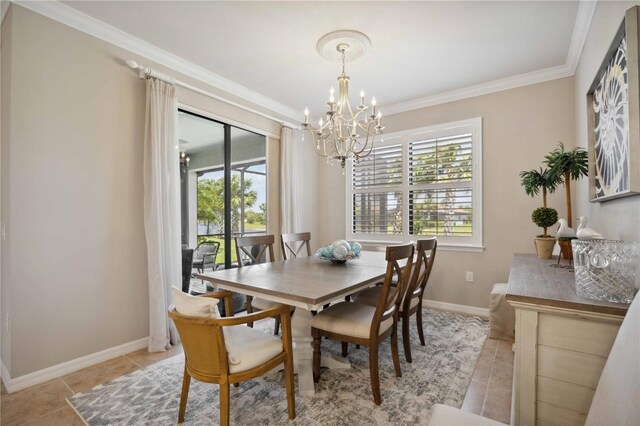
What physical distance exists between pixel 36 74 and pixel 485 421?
10.6 ft

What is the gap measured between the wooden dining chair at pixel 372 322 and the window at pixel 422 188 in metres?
1.89

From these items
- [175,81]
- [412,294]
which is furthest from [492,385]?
[175,81]

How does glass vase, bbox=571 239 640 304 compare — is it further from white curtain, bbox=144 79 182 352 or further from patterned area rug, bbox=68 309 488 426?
white curtain, bbox=144 79 182 352

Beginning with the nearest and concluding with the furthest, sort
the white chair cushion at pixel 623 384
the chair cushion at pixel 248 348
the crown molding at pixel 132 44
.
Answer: the white chair cushion at pixel 623 384
the chair cushion at pixel 248 348
the crown molding at pixel 132 44

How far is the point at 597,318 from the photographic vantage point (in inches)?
38.4

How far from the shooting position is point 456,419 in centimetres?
94

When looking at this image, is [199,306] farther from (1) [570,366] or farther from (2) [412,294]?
(2) [412,294]

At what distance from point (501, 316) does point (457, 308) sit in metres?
0.89

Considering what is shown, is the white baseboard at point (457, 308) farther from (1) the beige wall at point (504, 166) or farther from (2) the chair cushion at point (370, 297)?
(2) the chair cushion at point (370, 297)

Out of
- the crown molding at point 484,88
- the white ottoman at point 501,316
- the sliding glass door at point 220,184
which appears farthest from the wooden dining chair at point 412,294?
Answer: the crown molding at point 484,88

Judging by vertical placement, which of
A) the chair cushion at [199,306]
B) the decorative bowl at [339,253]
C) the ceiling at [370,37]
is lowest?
the chair cushion at [199,306]

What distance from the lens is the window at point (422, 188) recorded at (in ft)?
11.7

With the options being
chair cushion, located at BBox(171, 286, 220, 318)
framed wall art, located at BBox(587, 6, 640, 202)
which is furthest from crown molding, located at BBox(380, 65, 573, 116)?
chair cushion, located at BBox(171, 286, 220, 318)

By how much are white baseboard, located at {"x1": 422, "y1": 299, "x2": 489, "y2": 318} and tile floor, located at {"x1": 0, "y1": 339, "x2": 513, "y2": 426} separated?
93 centimetres
